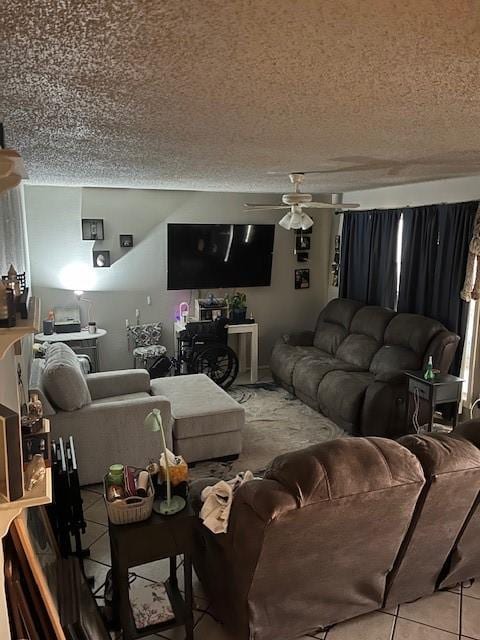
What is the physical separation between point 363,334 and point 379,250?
3.33ft

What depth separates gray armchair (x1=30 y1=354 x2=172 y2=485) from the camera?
11.7 feet

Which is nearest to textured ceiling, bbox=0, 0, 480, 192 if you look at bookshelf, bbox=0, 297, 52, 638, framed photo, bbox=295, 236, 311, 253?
bookshelf, bbox=0, 297, 52, 638

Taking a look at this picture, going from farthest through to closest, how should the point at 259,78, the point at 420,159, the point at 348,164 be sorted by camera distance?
the point at 348,164 → the point at 420,159 → the point at 259,78

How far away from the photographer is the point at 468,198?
451 cm

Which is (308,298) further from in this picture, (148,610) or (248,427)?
(148,610)

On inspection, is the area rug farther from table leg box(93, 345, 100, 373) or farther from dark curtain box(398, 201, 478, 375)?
table leg box(93, 345, 100, 373)

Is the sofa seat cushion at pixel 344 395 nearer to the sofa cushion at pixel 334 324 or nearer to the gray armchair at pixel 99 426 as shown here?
the sofa cushion at pixel 334 324

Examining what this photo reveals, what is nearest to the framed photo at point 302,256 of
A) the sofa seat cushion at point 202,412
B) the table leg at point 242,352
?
the table leg at point 242,352

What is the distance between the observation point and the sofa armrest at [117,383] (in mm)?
4352

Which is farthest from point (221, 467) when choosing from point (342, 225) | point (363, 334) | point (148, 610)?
point (342, 225)

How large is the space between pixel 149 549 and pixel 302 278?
5.10m

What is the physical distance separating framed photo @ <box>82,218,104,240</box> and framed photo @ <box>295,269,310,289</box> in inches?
103

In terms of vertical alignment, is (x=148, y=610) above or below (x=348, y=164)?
below

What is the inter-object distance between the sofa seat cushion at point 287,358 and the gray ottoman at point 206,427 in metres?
1.45
